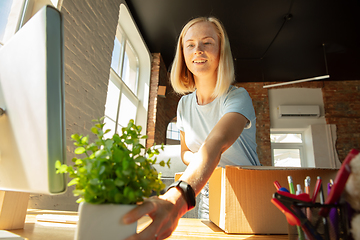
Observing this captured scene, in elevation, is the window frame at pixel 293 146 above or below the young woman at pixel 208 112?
above

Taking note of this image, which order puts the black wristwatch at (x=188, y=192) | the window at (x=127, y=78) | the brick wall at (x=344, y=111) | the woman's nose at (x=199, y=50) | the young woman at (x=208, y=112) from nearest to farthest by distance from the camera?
the black wristwatch at (x=188, y=192)
the young woman at (x=208, y=112)
the woman's nose at (x=199, y=50)
the window at (x=127, y=78)
the brick wall at (x=344, y=111)

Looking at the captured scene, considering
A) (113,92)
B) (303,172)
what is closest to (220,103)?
(303,172)

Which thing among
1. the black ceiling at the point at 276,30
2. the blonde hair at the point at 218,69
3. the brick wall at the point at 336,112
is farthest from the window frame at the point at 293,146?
the blonde hair at the point at 218,69

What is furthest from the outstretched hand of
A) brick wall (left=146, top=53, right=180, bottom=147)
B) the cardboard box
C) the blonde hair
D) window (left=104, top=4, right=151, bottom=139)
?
brick wall (left=146, top=53, right=180, bottom=147)

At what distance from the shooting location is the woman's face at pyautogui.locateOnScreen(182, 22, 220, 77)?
1.06 meters

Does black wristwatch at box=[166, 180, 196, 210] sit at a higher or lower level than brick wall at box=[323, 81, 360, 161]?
lower

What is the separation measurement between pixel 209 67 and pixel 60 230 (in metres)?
0.83

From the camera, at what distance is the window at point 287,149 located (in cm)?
698

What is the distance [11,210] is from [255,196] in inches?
25.5

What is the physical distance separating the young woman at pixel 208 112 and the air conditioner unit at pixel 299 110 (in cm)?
607

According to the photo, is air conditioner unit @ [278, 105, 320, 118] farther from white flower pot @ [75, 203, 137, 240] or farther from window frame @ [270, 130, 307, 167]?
white flower pot @ [75, 203, 137, 240]

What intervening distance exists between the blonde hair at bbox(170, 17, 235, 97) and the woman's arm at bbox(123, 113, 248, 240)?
0.30 meters

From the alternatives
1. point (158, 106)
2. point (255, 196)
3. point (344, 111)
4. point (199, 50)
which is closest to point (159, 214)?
point (255, 196)

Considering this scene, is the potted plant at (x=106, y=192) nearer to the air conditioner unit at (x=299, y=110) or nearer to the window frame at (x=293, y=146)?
the air conditioner unit at (x=299, y=110)
